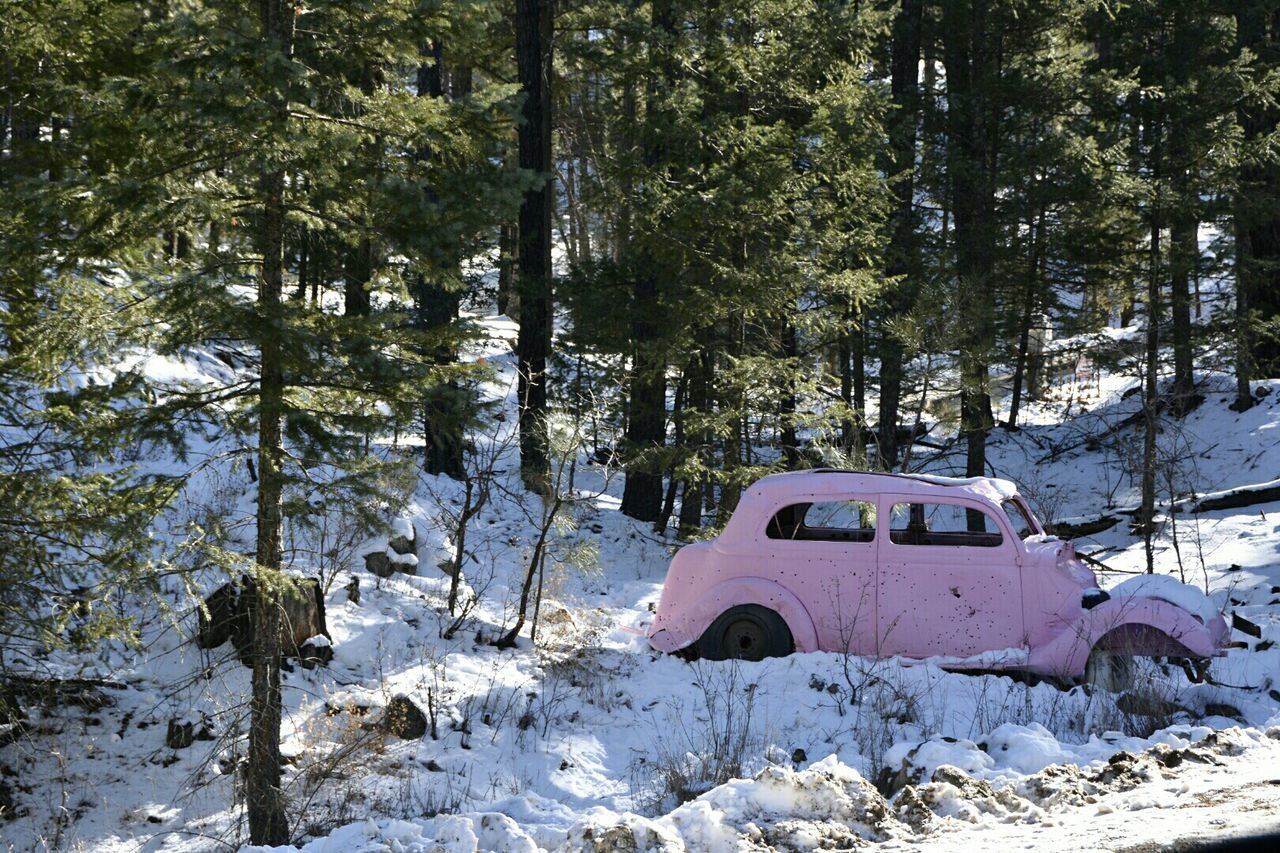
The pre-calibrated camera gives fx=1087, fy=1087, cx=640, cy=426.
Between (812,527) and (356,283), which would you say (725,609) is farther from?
(356,283)

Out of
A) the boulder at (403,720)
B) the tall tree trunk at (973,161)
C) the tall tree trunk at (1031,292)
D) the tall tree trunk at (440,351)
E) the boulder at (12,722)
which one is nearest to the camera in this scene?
the tall tree trunk at (440,351)

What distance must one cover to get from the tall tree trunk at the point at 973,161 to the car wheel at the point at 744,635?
30.5ft

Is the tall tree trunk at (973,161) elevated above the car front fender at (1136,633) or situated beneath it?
elevated above

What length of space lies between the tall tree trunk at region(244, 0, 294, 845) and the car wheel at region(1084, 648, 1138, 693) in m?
6.15

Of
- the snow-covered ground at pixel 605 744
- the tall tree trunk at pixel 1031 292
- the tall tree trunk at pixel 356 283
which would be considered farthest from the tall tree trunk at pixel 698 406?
the tall tree trunk at pixel 1031 292

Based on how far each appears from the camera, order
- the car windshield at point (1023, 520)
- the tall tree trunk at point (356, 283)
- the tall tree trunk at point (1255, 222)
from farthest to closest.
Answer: the tall tree trunk at point (1255, 222) → the tall tree trunk at point (356, 283) → the car windshield at point (1023, 520)

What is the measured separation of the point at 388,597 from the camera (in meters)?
11.8

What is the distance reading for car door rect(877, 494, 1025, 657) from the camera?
30.2 feet

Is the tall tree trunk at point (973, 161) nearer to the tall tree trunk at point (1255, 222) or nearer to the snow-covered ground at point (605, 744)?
the tall tree trunk at point (1255, 222)

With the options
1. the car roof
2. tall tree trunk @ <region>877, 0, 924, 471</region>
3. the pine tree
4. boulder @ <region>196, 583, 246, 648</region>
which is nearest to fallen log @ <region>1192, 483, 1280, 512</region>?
tall tree trunk @ <region>877, 0, 924, 471</region>

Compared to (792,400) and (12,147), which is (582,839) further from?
(792,400)

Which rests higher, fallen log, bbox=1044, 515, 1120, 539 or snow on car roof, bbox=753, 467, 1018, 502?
snow on car roof, bbox=753, 467, 1018, 502

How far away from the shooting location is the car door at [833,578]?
950cm

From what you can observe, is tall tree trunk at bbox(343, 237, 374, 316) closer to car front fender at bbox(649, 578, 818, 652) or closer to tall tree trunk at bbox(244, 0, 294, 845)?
tall tree trunk at bbox(244, 0, 294, 845)
